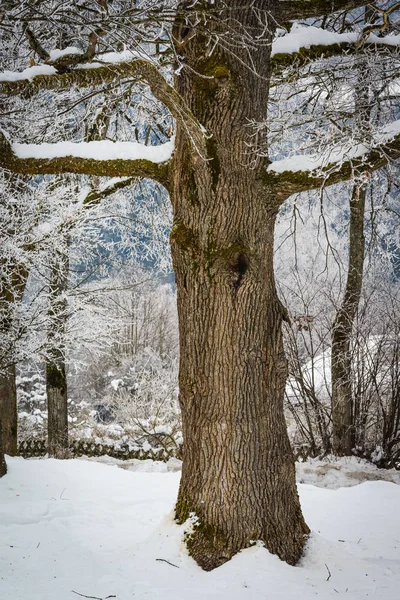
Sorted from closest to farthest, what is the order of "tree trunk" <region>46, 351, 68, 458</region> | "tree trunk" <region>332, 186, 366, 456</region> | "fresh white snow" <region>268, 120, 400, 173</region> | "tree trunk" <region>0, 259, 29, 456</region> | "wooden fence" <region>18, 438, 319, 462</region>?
"fresh white snow" <region>268, 120, 400, 173</region> → "tree trunk" <region>0, 259, 29, 456</region> → "tree trunk" <region>332, 186, 366, 456</region> → "tree trunk" <region>46, 351, 68, 458</region> → "wooden fence" <region>18, 438, 319, 462</region>

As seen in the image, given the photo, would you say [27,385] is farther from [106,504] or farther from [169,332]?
[106,504]

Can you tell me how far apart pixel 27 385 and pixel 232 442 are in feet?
→ 50.7

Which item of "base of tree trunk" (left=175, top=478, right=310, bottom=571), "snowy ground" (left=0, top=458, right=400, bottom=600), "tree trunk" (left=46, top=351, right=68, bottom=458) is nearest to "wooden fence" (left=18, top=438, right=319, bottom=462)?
"tree trunk" (left=46, top=351, right=68, bottom=458)

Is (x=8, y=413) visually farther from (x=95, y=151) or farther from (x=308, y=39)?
(x=308, y=39)

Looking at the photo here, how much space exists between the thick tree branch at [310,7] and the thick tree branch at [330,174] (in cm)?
122

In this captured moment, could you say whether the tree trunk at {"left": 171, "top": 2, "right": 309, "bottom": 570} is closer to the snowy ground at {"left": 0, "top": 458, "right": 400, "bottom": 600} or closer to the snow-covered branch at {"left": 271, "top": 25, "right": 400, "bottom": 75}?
the snowy ground at {"left": 0, "top": 458, "right": 400, "bottom": 600}

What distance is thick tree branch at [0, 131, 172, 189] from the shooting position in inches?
140

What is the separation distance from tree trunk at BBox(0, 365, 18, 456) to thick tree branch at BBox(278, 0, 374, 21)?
6817 millimetres

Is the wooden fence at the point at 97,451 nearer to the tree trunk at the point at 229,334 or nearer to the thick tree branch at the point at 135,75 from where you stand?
the tree trunk at the point at 229,334

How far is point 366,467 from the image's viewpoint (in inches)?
275

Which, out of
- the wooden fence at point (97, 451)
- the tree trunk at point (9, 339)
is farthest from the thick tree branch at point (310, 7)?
the wooden fence at point (97, 451)

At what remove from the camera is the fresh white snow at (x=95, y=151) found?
3557mm

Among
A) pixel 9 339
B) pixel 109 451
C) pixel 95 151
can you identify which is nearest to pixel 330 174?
pixel 95 151

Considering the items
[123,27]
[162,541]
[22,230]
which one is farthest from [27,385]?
[123,27]
